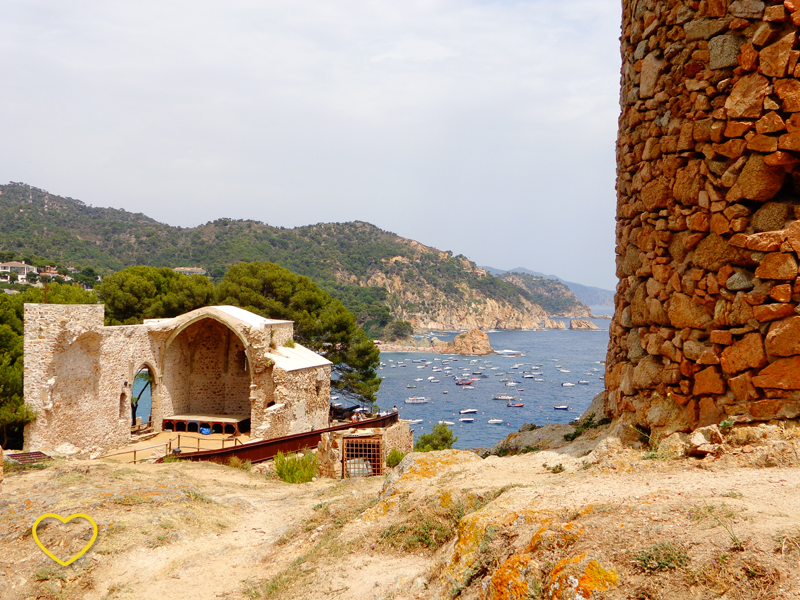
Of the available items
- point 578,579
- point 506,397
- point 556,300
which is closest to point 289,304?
point 578,579

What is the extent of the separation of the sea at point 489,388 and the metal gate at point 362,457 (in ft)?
64.6

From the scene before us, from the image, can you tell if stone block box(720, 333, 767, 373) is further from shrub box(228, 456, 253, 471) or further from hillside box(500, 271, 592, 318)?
hillside box(500, 271, 592, 318)

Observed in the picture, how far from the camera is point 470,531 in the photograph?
427 centimetres

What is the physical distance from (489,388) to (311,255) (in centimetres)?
5948

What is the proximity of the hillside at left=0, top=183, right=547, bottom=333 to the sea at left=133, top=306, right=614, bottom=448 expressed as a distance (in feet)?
55.2

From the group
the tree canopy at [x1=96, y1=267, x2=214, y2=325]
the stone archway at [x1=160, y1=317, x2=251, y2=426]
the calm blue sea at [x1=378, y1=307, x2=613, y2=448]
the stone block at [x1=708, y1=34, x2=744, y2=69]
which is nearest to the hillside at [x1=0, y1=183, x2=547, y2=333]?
the calm blue sea at [x1=378, y1=307, x2=613, y2=448]

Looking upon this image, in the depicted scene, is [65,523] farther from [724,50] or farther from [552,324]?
[552,324]

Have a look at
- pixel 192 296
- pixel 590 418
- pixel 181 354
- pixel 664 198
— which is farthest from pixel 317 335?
pixel 664 198

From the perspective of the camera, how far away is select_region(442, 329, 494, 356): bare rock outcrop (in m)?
86.0

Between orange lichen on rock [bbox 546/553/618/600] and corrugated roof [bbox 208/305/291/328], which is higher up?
corrugated roof [bbox 208/305/291/328]

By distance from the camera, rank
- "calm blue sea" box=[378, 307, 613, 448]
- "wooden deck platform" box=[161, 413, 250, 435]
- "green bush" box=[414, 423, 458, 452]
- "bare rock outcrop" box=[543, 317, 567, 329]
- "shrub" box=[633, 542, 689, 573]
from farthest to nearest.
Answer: "bare rock outcrop" box=[543, 317, 567, 329]
"calm blue sea" box=[378, 307, 613, 448]
"green bush" box=[414, 423, 458, 452]
"wooden deck platform" box=[161, 413, 250, 435]
"shrub" box=[633, 542, 689, 573]

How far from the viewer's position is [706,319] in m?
5.20

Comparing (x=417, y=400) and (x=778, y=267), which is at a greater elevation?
(x=778, y=267)

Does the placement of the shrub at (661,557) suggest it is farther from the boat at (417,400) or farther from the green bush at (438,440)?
the boat at (417,400)
